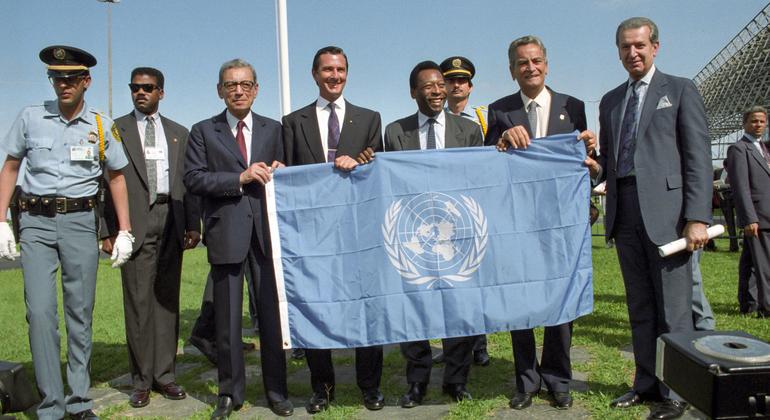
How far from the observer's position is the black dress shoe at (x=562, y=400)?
163 inches

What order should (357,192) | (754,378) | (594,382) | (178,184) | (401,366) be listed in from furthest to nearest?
(401,366)
(178,184)
(594,382)
(357,192)
(754,378)

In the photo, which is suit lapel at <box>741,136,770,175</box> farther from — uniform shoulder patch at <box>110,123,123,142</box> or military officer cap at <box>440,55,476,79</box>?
uniform shoulder patch at <box>110,123,123,142</box>

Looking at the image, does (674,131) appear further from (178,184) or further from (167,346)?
(167,346)

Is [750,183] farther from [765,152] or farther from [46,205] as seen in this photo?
[46,205]

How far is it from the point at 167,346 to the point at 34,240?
1.37 metres

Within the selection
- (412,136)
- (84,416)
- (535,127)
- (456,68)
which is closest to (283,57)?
(456,68)

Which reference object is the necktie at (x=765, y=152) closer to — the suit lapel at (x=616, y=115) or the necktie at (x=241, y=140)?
the suit lapel at (x=616, y=115)

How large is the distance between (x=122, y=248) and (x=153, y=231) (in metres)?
0.49

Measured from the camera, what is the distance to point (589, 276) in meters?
4.29

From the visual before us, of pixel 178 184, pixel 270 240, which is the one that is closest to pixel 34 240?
pixel 178 184

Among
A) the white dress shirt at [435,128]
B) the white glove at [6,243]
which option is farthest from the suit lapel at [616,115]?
the white glove at [6,243]

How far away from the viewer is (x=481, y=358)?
17.9 feet

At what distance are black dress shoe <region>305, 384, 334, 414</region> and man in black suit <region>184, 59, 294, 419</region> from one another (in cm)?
14

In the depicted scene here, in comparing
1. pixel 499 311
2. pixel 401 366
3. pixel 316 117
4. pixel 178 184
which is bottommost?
pixel 401 366
